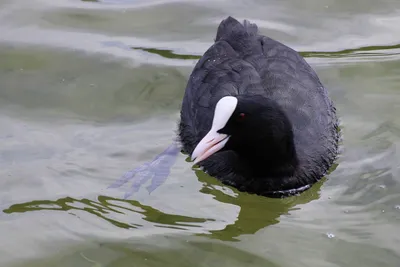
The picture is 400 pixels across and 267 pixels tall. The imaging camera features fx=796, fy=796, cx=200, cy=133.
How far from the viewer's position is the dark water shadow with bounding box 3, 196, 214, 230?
4.71m

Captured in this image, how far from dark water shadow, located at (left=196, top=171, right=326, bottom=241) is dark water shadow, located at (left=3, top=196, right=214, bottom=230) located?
0.78 ft

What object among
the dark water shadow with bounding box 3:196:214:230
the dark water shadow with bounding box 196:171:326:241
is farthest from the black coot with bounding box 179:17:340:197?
the dark water shadow with bounding box 3:196:214:230

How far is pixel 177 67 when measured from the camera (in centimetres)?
666

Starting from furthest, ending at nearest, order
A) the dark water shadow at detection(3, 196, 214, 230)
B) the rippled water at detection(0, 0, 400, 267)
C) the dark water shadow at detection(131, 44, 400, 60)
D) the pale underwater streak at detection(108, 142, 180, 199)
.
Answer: the dark water shadow at detection(131, 44, 400, 60) < the pale underwater streak at detection(108, 142, 180, 199) < the dark water shadow at detection(3, 196, 214, 230) < the rippled water at detection(0, 0, 400, 267)

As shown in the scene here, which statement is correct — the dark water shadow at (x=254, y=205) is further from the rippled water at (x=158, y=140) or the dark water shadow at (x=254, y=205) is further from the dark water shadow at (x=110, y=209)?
the dark water shadow at (x=110, y=209)

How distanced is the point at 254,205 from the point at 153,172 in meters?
0.73

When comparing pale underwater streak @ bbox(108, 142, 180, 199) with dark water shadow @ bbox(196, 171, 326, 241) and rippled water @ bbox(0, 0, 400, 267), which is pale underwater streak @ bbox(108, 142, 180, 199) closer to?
rippled water @ bbox(0, 0, 400, 267)

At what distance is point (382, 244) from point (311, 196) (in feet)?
2.31

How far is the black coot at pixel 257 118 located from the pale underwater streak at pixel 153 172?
5.7 inches

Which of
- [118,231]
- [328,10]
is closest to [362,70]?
[328,10]

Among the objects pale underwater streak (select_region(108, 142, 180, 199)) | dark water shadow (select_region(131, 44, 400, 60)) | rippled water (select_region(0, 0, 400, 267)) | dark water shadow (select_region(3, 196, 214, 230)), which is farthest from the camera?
dark water shadow (select_region(131, 44, 400, 60))

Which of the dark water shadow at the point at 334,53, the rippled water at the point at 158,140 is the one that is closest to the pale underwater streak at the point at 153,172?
the rippled water at the point at 158,140

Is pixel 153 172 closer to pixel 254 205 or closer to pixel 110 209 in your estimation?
pixel 110 209

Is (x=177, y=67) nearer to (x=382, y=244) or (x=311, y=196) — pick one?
(x=311, y=196)
